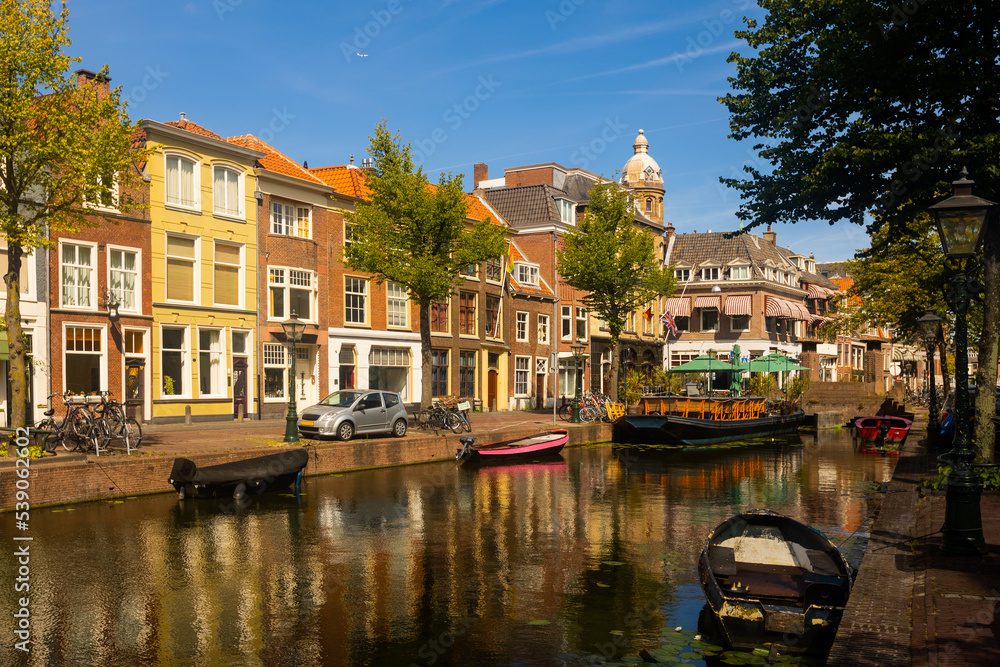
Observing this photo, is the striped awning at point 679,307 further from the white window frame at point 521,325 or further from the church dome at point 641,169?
the white window frame at point 521,325

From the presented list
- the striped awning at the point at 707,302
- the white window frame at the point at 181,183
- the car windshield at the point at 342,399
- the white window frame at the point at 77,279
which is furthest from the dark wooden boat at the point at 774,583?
the striped awning at the point at 707,302

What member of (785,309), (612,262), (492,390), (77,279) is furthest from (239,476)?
(785,309)

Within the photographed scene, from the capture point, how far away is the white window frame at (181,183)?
3150cm

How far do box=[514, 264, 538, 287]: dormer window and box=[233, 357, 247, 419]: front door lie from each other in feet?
66.9

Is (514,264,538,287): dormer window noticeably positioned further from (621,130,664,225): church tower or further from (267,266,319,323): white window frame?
(621,130,664,225): church tower

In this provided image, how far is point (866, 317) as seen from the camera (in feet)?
129

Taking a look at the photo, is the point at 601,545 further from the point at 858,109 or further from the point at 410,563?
the point at 858,109

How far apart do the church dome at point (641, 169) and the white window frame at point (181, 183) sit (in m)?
47.1

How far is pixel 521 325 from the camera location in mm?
50125

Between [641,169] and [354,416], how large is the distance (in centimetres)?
5391

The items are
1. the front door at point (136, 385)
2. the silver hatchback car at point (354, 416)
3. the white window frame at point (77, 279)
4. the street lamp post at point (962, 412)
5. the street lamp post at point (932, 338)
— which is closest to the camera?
the street lamp post at point (962, 412)

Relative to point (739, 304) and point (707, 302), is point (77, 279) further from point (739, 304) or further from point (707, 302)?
point (739, 304)

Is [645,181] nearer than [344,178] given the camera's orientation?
No

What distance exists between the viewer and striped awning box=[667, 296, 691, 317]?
72000 millimetres
